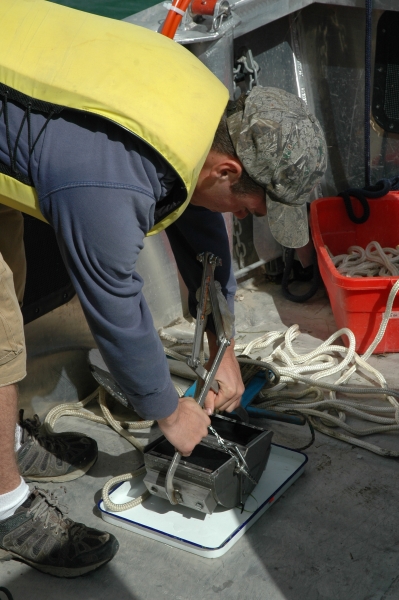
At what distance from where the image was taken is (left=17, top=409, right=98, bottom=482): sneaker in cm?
208

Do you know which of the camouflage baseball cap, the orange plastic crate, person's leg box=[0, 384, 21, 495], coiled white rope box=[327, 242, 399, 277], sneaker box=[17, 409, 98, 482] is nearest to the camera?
the camouflage baseball cap

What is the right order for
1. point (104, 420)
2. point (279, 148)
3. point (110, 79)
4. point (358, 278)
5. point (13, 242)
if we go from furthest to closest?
point (358, 278)
point (104, 420)
point (13, 242)
point (279, 148)
point (110, 79)

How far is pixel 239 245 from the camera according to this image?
10.6ft

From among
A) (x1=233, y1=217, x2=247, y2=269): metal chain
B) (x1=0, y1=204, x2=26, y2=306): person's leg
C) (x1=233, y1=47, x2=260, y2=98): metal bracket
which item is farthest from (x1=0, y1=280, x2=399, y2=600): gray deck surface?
(x1=233, y1=47, x2=260, y2=98): metal bracket

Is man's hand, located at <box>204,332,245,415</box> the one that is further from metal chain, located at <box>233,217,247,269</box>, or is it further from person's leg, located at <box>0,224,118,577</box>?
metal chain, located at <box>233,217,247,269</box>

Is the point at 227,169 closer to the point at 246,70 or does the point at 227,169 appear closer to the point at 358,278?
the point at 358,278

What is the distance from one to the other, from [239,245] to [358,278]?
0.81 metres

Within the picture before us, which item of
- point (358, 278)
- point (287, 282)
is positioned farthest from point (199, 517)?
A: point (287, 282)

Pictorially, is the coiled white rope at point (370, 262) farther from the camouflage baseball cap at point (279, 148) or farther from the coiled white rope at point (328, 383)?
the camouflage baseball cap at point (279, 148)

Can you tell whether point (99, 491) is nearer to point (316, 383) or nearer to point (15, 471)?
point (15, 471)

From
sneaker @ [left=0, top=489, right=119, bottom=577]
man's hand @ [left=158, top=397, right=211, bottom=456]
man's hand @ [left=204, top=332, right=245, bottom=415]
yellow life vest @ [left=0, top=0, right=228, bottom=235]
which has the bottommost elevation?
sneaker @ [left=0, top=489, right=119, bottom=577]

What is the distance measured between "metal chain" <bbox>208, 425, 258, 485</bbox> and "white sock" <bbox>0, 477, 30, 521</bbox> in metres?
0.50

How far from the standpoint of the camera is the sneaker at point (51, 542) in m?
1.75

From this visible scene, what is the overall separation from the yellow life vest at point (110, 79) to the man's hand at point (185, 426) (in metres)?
0.50
